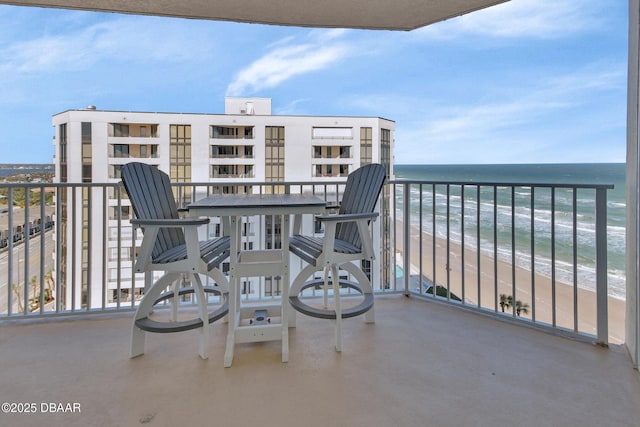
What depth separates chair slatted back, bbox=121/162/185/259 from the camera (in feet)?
6.39

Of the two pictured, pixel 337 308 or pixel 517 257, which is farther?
pixel 517 257

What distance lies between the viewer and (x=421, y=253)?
11.0 feet

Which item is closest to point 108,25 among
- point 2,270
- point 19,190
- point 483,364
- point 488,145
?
point 2,270

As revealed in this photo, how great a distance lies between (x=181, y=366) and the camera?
1.89 metres

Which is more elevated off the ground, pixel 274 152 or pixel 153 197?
pixel 274 152

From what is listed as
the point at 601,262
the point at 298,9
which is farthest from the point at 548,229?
the point at 298,9

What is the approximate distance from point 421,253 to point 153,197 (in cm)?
244

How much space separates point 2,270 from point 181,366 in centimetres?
1375

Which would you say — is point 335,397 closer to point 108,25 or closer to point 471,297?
point 471,297

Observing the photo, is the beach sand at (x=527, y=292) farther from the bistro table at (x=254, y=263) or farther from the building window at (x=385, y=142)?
the building window at (x=385, y=142)

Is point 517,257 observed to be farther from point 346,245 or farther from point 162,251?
point 162,251

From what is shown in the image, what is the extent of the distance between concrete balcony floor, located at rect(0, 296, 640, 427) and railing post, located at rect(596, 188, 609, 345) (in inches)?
5.3

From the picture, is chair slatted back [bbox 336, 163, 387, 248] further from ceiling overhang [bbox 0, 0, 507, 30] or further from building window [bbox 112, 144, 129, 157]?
building window [bbox 112, 144, 129, 157]

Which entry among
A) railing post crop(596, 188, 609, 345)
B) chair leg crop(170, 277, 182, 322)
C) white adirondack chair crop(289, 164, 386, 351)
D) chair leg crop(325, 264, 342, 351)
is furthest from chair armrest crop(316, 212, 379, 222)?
railing post crop(596, 188, 609, 345)
